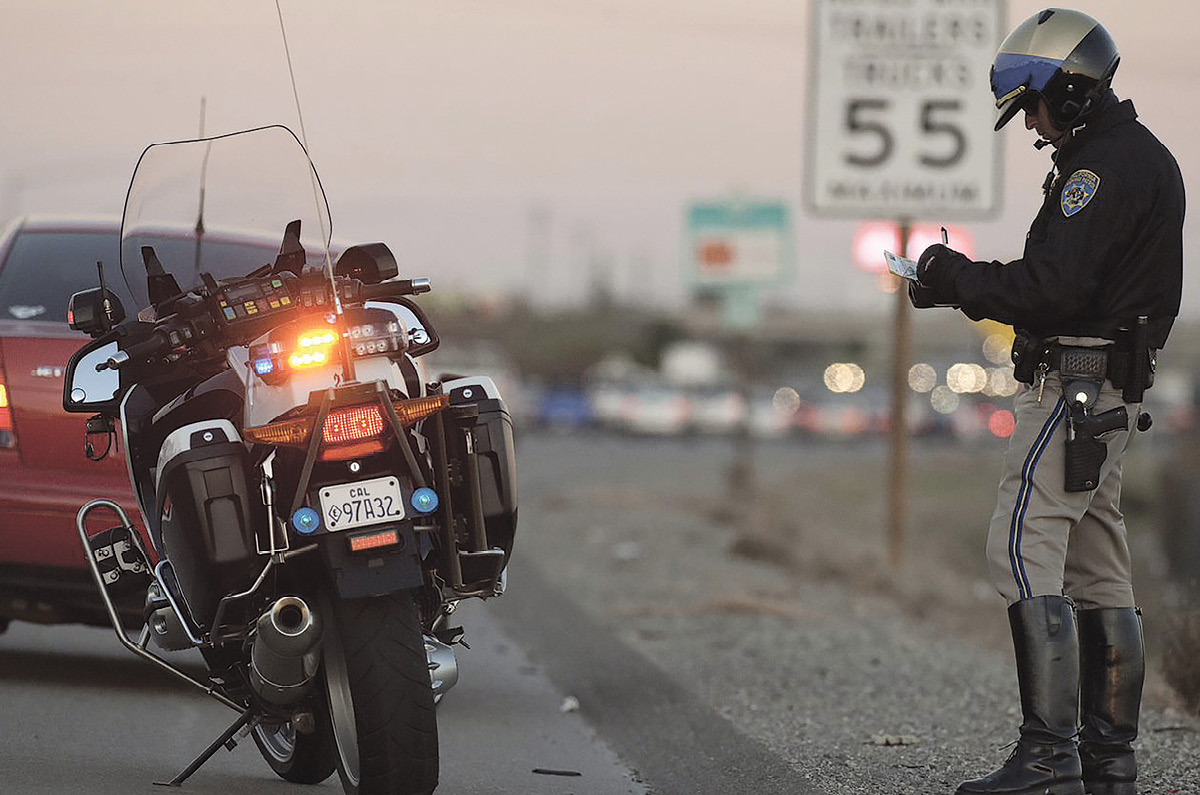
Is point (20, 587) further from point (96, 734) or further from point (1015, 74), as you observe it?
point (1015, 74)

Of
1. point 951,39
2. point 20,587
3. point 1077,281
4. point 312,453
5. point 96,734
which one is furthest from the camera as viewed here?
point 951,39

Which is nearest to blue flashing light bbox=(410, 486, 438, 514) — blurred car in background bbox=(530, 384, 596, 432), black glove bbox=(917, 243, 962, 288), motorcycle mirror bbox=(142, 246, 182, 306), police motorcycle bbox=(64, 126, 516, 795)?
police motorcycle bbox=(64, 126, 516, 795)

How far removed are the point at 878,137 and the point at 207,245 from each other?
8423 mm

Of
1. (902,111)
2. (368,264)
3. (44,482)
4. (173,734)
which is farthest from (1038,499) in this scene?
(902,111)

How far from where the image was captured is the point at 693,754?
7.05 meters

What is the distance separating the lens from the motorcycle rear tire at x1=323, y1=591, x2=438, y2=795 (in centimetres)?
494

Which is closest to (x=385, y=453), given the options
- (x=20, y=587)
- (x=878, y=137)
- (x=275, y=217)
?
(x=275, y=217)

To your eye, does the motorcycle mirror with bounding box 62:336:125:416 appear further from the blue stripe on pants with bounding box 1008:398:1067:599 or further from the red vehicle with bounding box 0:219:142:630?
the blue stripe on pants with bounding box 1008:398:1067:599

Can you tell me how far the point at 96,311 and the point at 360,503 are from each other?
1.38 m

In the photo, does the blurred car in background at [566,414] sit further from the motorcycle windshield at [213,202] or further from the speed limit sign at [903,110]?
the motorcycle windshield at [213,202]

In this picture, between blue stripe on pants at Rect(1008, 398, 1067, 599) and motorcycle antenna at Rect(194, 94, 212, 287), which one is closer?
blue stripe on pants at Rect(1008, 398, 1067, 599)

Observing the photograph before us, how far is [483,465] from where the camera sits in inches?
216

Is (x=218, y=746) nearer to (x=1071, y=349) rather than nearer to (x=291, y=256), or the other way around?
(x=291, y=256)

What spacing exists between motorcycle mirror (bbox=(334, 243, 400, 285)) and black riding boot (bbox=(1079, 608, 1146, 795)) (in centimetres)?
232
